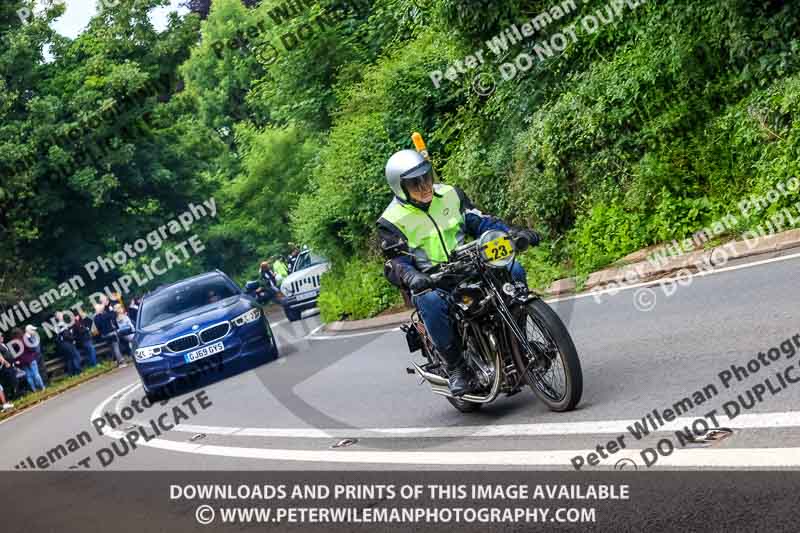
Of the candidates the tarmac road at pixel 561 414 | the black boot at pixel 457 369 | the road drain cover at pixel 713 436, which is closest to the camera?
the road drain cover at pixel 713 436

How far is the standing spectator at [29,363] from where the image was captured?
25081 millimetres

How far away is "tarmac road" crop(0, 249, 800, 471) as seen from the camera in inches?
229

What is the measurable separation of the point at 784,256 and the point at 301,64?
66.2 ft

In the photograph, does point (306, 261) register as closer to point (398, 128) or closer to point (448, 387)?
point (398, 128)

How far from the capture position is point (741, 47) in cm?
1387

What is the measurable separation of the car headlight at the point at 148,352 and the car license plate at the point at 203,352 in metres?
0.39

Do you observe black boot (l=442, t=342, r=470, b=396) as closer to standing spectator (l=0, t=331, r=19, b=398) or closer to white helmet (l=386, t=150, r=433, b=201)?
white helmet (l=386, t=150, r=433, b=201)

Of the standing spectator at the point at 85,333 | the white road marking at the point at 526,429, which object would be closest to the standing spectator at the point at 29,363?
the standing spectator at the point at 85,333

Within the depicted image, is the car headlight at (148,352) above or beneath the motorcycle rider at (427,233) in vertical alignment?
beneath

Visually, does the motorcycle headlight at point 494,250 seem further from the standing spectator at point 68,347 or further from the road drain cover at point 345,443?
the standing spectator at point 68,347

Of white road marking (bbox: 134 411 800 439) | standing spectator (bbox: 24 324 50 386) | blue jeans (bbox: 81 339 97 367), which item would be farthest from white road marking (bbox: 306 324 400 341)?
blue jeans (bbox: 81 339 97 367)

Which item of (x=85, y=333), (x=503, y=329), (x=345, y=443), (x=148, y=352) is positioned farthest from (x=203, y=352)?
(x=85, y=333)

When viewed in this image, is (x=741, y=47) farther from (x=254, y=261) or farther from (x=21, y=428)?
(x=254, y=261)

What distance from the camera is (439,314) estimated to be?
23.8 ft
